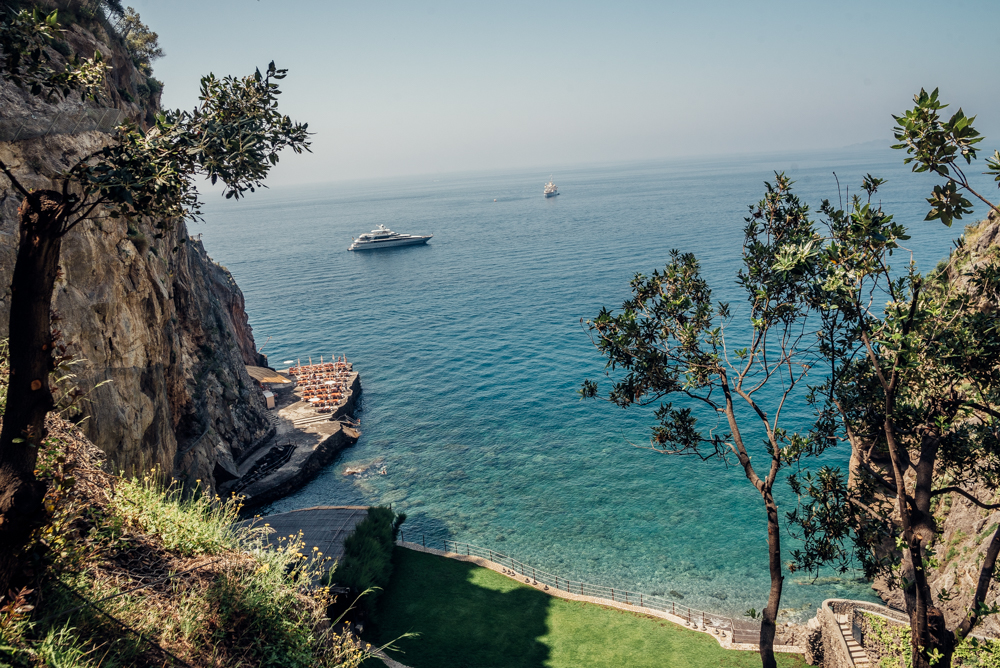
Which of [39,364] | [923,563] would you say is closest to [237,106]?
[39,364]

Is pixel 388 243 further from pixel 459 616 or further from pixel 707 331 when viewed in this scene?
pixel 707 331

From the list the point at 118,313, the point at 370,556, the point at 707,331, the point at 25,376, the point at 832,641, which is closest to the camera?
the point at 25,376

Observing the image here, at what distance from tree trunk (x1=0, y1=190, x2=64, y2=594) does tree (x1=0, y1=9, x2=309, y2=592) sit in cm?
1

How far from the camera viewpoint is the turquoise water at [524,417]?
2978cm

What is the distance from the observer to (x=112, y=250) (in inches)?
778

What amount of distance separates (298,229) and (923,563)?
187 metres

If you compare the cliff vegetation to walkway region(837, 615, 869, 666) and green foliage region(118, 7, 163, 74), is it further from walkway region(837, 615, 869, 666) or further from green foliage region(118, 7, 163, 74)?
green foliage region(118, 7, 163, 74)

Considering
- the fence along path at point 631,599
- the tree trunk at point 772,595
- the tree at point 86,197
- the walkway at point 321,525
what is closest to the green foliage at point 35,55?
the tree at point 86,197

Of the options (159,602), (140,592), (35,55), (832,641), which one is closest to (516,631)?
(832,641)

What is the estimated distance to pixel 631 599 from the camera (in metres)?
26.0

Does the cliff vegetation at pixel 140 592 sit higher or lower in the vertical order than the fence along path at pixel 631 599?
higher

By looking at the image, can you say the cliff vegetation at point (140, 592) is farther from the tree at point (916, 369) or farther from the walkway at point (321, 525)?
the walkway at point (321, 525)

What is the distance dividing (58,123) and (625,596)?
29.0 m

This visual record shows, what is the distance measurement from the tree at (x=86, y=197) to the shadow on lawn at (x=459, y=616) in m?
14.7
